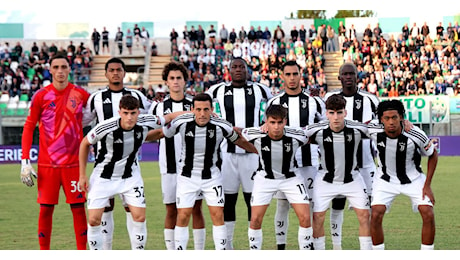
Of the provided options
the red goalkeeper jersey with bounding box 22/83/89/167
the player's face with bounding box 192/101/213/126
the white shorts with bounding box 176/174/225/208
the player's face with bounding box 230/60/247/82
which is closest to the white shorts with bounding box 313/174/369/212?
the white shorts with bounding box 176/174/225/208

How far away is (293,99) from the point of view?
25.8 ft

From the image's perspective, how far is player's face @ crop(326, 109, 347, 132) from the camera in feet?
23.6

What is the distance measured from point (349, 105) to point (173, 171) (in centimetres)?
212

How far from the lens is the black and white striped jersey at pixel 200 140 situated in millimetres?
7328

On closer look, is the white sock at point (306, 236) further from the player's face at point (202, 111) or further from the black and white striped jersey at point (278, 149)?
the player's face at point (202, 111)

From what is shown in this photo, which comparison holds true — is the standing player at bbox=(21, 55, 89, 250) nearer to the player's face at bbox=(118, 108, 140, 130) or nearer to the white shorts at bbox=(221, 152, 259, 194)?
the player's face at bbox=(118, 108, 140, 130)

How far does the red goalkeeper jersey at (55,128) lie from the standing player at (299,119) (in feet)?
6.97

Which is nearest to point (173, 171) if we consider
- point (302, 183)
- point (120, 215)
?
point (302, 183)

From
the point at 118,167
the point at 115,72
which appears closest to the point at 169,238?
the point at 118,167

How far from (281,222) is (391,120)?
1728 mm

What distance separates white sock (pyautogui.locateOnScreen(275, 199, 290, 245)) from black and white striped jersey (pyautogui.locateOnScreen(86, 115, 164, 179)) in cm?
177

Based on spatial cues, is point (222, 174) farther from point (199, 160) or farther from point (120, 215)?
point (120, 215)

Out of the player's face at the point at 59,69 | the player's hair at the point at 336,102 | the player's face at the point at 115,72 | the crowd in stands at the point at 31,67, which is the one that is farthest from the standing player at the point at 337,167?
the crowd in stands at the point at 31,67

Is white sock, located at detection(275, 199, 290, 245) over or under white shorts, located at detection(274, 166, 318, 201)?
under
